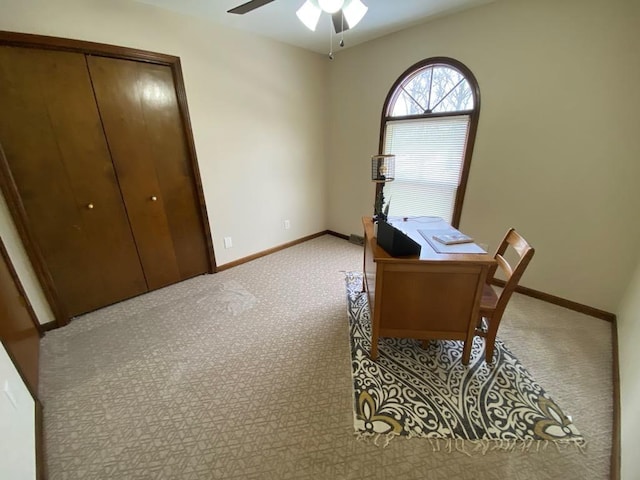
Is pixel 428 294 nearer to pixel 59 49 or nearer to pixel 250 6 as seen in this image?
pixel 250 6

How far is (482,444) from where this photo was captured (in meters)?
1.23

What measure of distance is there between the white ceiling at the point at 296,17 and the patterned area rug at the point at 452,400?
105 inches

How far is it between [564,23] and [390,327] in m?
2.46

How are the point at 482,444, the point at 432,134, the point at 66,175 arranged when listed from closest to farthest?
the point at 482,444
the point at 66,175
the point at 432,134

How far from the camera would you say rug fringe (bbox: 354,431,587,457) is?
3.96 ft

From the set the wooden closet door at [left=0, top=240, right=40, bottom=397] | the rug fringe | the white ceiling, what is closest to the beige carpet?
the rug fringe

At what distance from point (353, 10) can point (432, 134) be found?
152 centimetres

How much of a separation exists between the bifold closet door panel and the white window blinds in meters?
2.79

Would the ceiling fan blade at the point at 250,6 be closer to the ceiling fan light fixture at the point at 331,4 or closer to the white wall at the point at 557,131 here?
the ceiling fan light fixture at the point at 331,4

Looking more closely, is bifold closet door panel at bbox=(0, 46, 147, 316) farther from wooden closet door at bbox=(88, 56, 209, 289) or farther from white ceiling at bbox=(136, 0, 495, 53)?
white ceiling at bbox=(136, 0, 495, 53)

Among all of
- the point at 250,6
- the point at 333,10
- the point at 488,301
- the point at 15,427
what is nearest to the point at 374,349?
the point at 488,301

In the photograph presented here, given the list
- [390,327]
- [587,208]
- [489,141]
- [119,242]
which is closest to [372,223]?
[390,327]

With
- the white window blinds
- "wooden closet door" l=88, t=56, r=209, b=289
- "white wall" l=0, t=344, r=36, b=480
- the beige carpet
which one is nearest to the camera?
"white wall" l=0, t=344, r=36, b=480

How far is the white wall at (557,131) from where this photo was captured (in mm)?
1752
